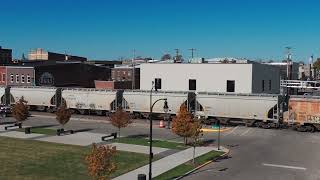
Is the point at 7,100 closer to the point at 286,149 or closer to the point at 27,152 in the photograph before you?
the point at 27,152

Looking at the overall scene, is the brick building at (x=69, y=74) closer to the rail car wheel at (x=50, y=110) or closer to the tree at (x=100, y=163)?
the rail car wheel at (x=50, y=110)

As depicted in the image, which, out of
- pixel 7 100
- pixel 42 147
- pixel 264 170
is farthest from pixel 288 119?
pixel 7 100

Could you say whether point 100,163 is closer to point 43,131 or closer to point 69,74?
point 43,131

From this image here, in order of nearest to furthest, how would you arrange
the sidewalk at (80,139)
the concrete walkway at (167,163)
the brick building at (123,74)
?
1. the concrete walkway at (167,163)
2. the sidewalk at (80,139)
3. the brick building at (123,74)

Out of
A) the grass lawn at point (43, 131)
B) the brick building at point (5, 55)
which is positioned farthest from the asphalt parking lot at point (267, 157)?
the brick building at point (5, 55)

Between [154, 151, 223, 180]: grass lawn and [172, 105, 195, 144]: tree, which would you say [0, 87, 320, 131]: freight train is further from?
[172, 105, 195, 144]: tree

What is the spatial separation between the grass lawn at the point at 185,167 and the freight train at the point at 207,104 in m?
17.0

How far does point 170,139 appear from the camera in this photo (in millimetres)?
45500

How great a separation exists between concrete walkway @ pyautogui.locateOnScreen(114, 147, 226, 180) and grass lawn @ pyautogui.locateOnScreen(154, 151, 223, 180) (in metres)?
0.50

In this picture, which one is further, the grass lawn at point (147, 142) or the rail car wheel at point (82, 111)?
the rail car wheel at point (82, 111)

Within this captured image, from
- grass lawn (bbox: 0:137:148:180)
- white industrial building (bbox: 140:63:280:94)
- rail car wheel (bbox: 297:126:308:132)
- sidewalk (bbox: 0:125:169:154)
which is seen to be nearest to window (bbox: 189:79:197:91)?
white industrial building (bbox: 140:63:280:94)

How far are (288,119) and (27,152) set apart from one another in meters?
29.2

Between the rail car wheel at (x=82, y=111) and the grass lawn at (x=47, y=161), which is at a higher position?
the rail car wheel at (x=82, y=111)

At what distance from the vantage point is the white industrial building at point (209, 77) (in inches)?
2675
